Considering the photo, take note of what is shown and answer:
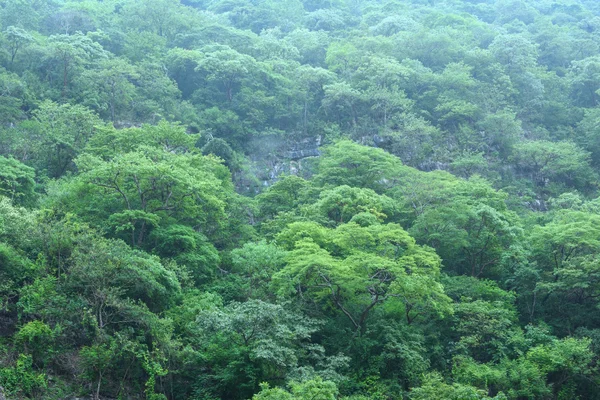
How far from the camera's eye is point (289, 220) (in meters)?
23.5

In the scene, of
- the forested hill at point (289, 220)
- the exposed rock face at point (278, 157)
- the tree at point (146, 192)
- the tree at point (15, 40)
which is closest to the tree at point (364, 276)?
the forested hill at point (289, 220)

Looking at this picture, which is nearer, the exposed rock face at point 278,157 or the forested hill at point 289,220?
the forested hill at point 289,220

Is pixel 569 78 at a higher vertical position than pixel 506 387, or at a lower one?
higher

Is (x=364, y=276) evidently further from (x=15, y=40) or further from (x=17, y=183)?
(x=15, y=40)

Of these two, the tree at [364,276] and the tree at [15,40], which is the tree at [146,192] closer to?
Result: the tree at [364,276]

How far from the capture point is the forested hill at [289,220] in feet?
51.5

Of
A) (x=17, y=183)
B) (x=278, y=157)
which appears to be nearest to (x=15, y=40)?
(x=278, y=157)

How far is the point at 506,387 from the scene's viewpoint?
56.4 ft

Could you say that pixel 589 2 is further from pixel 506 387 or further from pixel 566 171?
pixel 506 387

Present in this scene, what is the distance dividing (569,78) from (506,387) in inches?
1298

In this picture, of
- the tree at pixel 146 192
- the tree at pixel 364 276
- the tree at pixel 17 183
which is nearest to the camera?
the tree at pixel 364 276

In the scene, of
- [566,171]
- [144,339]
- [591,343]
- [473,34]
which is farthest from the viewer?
[473,34]

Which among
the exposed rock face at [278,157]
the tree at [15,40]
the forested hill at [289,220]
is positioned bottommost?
the exposed rock face at [278,157]

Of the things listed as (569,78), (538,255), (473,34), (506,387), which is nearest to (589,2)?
(473,34)
